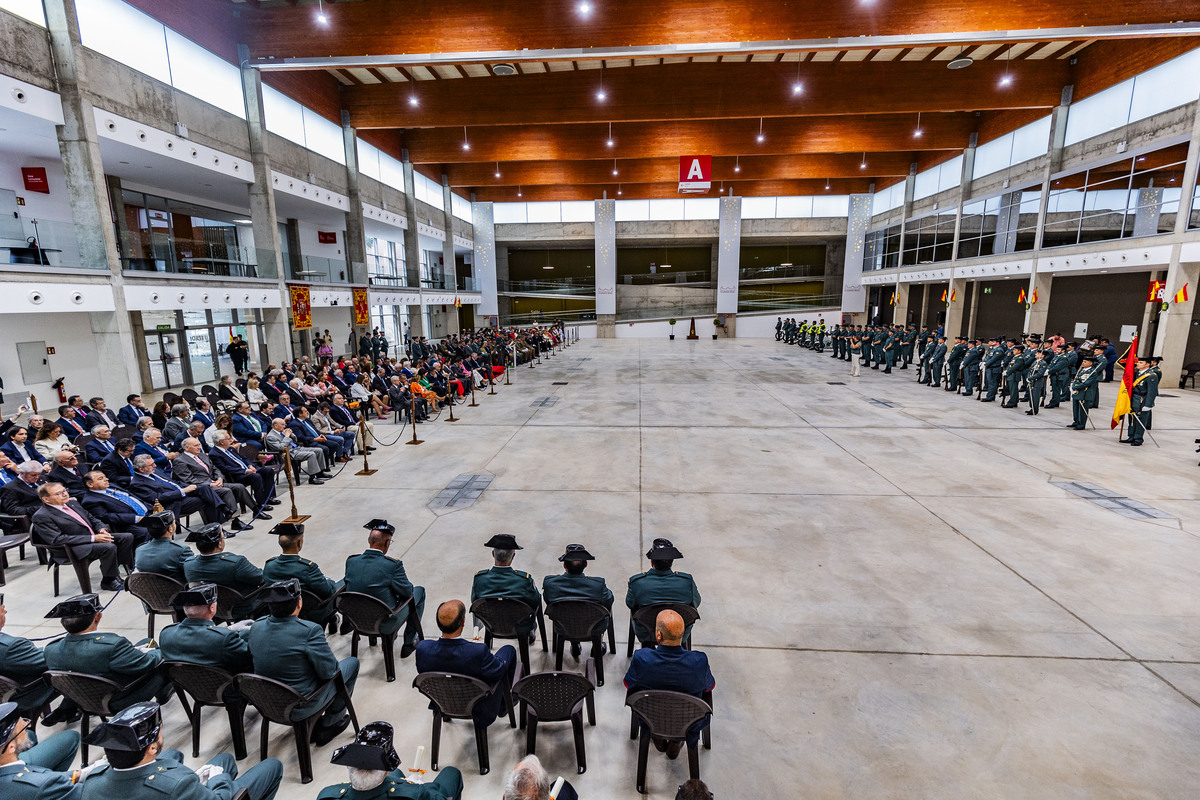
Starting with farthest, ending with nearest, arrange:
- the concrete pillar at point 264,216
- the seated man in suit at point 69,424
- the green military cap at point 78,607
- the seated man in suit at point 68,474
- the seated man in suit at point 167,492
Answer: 1. the concrete pillar at point 264,216
2. the seated man in suit at point 69,424
3. the seated man in suit at point 167,492
4. the seated man in suit at point 68,474
5. the green military cap at point 78,607

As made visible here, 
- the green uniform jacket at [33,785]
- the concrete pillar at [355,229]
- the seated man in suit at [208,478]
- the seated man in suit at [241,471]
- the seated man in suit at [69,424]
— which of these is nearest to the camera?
the green uniform jacket at [33,785]

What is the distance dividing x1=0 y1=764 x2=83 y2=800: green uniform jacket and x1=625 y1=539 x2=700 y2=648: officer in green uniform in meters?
2.95

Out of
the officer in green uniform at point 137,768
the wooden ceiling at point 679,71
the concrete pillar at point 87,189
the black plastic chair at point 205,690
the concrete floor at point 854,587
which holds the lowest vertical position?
the concrete floor at point 854,587

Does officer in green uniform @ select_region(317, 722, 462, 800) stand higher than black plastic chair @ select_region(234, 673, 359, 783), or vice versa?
officer in green uniform @ select_region(317, 722, 462, 800)

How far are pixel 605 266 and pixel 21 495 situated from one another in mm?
33319

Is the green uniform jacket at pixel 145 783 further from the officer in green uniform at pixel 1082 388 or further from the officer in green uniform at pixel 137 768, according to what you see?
the officer in green uniform at pixel 1082 388

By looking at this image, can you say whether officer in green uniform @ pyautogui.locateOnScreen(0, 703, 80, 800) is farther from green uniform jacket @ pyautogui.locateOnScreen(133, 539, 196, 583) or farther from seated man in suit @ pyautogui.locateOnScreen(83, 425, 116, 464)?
seated man in suit @ pyautogui.locateOnScreen(83, 425, 116, 464)

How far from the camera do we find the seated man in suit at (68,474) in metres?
5.92

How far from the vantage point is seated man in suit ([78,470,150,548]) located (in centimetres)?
566

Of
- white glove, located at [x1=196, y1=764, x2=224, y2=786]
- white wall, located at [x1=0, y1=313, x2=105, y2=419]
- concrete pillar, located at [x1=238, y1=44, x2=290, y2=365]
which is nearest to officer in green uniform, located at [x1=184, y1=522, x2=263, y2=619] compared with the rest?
white glove, located at [x1=196, y1=764, x2=224, y2=786]

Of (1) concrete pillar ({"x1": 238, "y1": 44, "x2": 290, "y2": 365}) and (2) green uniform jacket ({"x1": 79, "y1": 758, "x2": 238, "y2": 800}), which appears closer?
(2) green uniform jacket ({"x1": 79, "y1": 758, "x2": 238, "y2": 800})

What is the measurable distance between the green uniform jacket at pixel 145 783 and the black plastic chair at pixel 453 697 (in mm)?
1060

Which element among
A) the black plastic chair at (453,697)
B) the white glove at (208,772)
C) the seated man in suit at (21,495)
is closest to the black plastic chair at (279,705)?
the white glove at (208,772)

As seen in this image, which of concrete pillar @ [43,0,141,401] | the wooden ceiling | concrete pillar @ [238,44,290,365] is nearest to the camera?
concrete pillar @ [43,0,141,401]
